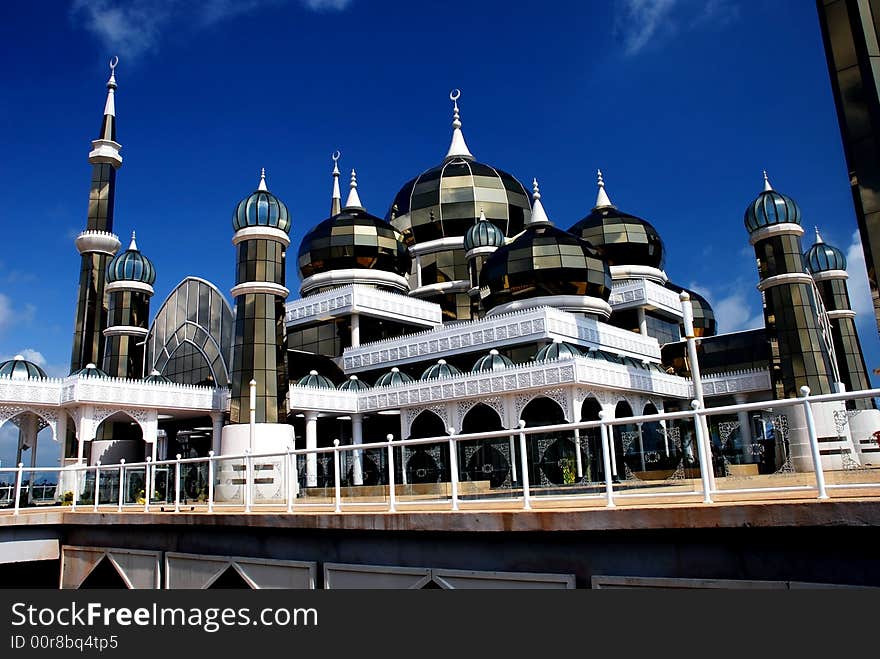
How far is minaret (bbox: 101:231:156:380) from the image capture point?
35375mm

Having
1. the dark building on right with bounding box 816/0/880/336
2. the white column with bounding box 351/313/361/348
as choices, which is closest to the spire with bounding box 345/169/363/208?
the white column with bounding box 351/313/361/348

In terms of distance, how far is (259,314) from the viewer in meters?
27.2

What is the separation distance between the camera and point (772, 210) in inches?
1241

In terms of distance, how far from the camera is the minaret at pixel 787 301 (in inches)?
1166

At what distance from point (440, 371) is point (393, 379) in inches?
107

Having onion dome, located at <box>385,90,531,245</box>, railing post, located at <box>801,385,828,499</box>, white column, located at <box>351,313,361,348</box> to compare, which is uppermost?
onion dome, located at <box>385,90,531,245</box>

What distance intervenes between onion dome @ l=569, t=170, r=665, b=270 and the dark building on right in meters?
30.9

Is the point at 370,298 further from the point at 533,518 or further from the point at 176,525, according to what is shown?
the point at 533,518

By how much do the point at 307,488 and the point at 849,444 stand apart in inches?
372

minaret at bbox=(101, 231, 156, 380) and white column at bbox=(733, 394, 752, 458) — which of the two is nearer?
white column at bbox=(733, 394, 752, 458)

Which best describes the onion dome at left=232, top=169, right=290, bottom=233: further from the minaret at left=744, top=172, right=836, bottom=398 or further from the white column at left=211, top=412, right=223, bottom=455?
the minaret at left=744, top=172, right=836, bottom=398

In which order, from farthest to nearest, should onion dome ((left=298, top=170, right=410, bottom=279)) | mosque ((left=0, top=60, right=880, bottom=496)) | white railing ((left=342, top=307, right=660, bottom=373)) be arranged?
onion dome ((left=298, top=170, right=410, bottom=279)), white railing ((left=342, top=307, right=660, bottom=373)), mosque ((left=0, top=60, right=880, bottom=496))

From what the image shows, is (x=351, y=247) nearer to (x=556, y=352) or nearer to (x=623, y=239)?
(x=623, y=239)

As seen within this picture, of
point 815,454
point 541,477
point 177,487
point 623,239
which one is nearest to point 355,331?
point 623,239
